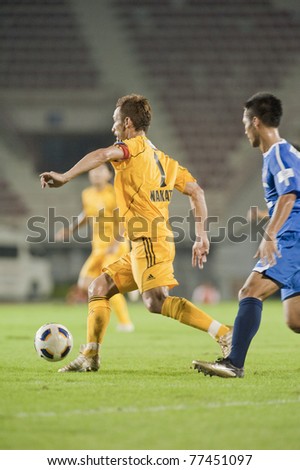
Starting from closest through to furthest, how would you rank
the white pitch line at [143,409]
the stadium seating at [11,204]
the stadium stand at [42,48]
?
the white pitch line at [143,409], the stadium seating at [11,204], the stadium stand at [42,48]

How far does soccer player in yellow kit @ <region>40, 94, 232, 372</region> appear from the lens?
22.7 feet

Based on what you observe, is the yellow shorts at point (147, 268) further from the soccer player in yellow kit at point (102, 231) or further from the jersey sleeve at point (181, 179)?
the soccer player in yellow kit at point (102, 231)

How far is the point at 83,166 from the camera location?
6188mm

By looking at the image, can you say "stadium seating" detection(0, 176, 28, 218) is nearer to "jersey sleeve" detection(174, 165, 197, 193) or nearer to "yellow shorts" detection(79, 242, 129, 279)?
"yellow shorts" detection(79, 242, 129, 279)

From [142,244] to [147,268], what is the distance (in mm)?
207

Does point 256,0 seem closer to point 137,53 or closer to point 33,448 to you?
point 137,53

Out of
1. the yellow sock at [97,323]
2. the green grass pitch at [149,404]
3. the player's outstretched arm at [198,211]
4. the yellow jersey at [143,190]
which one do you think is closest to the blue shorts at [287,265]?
the green grass pitch at [149,404]

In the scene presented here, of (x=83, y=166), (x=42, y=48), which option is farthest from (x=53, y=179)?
(x=42, y=48)

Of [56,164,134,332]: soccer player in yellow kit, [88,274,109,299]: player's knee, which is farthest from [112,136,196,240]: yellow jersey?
[56,164,134,332]: soccer player in yellow kit

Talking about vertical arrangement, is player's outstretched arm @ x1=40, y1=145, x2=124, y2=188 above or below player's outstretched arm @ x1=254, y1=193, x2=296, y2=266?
above

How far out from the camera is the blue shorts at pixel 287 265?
20.4 ft

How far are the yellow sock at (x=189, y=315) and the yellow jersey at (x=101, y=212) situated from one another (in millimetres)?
5845

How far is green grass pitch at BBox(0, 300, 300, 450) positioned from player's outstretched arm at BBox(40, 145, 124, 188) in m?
1.39
